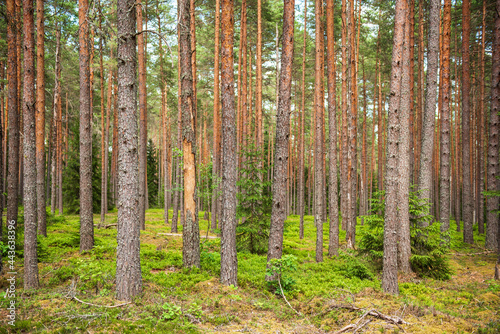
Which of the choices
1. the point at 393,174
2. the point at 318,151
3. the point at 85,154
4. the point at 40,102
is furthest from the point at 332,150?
the point at 40,102

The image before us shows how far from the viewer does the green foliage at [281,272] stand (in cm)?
663

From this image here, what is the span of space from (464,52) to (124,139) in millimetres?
15411

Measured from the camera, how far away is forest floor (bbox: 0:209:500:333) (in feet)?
15.7

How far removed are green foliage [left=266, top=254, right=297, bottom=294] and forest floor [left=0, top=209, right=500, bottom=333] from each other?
8.0 inches

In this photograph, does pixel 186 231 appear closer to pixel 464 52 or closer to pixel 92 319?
pixel 92 319

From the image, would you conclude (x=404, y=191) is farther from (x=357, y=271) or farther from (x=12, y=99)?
(x=12, y=99)

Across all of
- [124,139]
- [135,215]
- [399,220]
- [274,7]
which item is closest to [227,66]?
[124,139]

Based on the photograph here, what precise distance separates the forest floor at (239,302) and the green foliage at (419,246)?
0.38 meters

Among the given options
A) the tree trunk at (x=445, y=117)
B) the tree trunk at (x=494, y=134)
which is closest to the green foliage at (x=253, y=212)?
the tree trunk at (x=445, y=117)

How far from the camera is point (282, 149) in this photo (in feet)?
23.3

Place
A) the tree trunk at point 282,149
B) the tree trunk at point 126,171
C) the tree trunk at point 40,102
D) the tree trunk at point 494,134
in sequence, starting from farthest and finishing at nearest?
the tree trunk at point 494,134
the tree trunk at point 40,102
the tree trunk at point 282,149
the tree trunk at point 126,171

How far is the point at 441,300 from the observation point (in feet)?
21.5

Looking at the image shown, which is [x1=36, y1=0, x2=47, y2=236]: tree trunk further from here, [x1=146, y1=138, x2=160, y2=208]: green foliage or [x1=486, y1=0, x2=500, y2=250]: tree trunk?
[x1=146, y1=138, x2=160, y2=208]: green foliage

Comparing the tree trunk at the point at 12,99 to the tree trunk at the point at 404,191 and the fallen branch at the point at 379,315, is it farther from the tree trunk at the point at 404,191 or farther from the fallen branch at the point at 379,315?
the tree trunk at the point at 404,191
